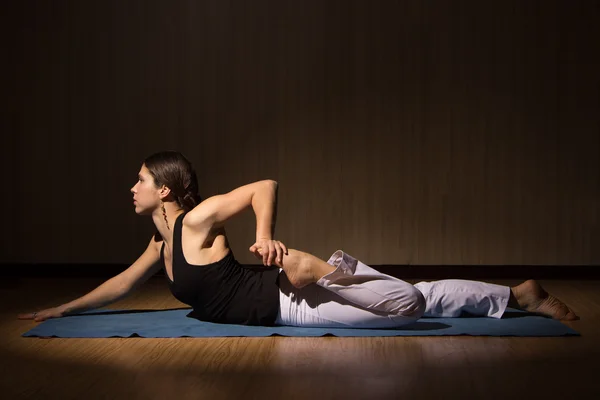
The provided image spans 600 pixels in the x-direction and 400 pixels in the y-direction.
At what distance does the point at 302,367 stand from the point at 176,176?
1147mm

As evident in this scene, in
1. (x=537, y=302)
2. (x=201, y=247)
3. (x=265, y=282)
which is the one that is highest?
(x=201, y=247)

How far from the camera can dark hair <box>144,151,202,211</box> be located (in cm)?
381

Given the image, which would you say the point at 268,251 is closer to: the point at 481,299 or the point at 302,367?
the point at 302,367

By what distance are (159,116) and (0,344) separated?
263 centimetres

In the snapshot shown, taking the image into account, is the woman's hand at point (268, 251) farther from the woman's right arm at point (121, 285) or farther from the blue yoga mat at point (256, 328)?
the woman's right arm at point (121, 285)

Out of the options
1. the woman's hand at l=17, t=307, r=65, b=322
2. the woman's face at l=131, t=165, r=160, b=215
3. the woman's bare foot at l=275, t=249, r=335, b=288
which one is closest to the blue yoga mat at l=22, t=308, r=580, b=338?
the woman's hand at l=17, t=307, r=65, b=322

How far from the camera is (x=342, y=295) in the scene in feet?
11.8

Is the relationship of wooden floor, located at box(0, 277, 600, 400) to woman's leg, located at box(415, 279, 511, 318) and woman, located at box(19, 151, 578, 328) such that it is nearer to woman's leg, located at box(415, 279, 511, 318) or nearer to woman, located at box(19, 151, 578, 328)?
woman, located at box(19, 151, 578, 328)

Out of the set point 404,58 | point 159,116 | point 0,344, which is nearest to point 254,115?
point 159,116

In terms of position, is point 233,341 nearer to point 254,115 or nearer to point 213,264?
point 213,264

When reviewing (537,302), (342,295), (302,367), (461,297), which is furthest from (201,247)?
(537,302)

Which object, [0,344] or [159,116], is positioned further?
[159,116]

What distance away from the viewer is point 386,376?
9.66 ft

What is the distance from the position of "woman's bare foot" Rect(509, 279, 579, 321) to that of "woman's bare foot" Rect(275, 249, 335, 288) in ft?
3.08
